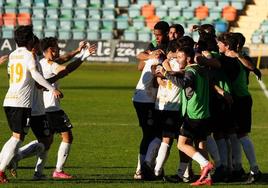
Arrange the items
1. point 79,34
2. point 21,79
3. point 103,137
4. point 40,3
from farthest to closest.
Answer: point 40,3 → point 79,34 → point 103,137 → point 21,79

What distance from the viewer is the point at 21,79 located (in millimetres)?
13281

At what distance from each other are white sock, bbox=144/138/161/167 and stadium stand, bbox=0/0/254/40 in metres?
35.7

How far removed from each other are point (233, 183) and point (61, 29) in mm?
37609

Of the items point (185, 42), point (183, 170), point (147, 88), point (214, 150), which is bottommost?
point (183, 170)

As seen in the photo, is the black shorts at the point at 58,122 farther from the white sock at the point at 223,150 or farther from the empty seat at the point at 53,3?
the empty seat at the point at 53,3

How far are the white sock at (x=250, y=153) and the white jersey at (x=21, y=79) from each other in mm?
3348

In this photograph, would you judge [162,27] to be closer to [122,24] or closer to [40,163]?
[40,163]

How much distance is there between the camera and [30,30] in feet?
43.0

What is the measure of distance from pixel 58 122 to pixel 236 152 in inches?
110

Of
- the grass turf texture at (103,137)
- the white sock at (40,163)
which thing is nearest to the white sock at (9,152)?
the grass turf texture at (103,137)

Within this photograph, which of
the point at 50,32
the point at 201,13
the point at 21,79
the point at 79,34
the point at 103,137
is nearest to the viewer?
the point at 21,79

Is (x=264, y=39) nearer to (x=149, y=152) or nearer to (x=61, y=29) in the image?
(x=61, y=29)

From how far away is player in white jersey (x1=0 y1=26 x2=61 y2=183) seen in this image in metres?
13.1

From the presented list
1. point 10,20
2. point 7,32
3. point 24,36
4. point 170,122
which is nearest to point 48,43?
point 24,36
